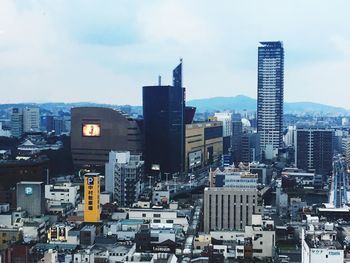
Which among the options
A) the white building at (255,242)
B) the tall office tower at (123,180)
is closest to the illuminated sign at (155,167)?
the tall office tower at (123,180)

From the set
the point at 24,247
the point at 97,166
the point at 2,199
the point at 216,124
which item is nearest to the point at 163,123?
the point at 97,166

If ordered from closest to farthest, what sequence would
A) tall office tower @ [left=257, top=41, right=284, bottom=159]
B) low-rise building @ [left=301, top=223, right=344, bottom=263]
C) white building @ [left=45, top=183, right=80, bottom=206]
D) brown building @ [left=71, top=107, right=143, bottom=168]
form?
low-rise building @ [left=301, top=223, right=344, bottom=263] < white building @ [left=45, top=183, right=80, bottom=206] < brown building @ [left=71, top=107, right=143, bottom=168] < tall office tower @ [left=257, top=41, right=284, bottom=159]

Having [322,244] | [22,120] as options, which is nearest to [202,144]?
[22,120]

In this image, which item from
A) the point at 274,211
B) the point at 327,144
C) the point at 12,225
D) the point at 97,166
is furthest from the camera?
the point at 327,144

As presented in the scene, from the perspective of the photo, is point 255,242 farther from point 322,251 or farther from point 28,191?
point 28,191

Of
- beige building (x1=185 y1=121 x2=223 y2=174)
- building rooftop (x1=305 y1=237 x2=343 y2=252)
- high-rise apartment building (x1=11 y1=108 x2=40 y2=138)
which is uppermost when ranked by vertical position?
high-rise apartment building (x1=11 y1=108 x2=40 y2=138)

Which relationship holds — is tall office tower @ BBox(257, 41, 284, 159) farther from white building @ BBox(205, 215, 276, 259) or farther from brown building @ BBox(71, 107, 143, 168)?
white building @ BBox(205, 215, 276, 259)

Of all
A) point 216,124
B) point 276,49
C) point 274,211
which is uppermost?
point 276,49

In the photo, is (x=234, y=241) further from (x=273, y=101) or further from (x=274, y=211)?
(x=273, y=101)

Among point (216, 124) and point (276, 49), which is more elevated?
point (276, 49)

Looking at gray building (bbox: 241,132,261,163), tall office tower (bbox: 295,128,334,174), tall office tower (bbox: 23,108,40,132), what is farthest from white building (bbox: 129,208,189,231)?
tall office tower (bbox: 23,108,40,132)
